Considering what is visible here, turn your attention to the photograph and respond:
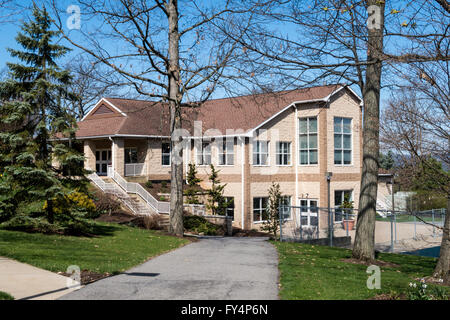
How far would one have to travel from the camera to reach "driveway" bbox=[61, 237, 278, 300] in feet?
26.5

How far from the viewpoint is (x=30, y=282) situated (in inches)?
332

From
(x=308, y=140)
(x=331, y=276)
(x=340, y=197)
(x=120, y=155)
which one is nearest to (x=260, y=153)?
(x=308, y=140)

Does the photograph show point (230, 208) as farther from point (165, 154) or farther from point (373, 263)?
point (373, 263)

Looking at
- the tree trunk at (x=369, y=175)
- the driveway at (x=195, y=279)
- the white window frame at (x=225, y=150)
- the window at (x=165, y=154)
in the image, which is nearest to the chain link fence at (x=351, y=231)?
the white window frame at (x=225, y=150)

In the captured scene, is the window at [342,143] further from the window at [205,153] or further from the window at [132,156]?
the window at [132,156]

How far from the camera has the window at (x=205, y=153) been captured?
3022cm

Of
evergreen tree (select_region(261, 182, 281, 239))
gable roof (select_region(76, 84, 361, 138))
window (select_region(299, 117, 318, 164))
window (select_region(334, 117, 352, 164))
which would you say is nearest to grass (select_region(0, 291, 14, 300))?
evergreen tree (select_region(261, 182, 281, 239))

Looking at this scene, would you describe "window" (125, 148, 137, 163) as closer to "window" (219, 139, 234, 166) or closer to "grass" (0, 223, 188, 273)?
"window" (219, 139, 234, 166)

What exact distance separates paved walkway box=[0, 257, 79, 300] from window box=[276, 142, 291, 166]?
68.4 ft

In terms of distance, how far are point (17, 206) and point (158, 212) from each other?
37.2 feet

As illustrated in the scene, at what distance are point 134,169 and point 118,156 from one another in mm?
1543

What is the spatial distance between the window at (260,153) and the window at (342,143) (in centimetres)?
458
